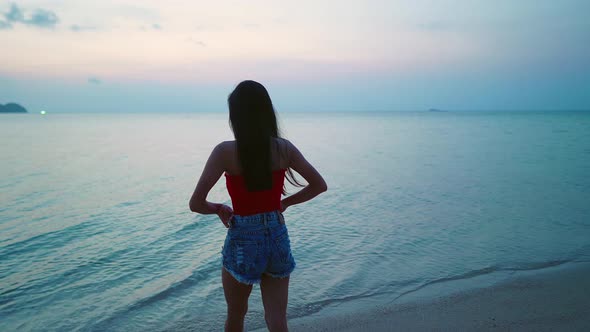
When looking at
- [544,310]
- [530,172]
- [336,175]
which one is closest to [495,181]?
[530,172]

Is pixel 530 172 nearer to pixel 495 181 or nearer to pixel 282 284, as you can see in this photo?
pixel 495 181

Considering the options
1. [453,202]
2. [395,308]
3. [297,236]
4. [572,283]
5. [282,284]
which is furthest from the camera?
[453,202]

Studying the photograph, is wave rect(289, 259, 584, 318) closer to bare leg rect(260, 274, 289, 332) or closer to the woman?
bare leg rect(260, 274, 289, 332)

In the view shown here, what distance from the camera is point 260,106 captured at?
2312mm

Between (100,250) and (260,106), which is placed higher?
(260,106)

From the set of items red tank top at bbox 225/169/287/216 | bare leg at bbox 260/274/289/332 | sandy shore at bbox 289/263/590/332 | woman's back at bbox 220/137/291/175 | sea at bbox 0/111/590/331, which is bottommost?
sea at bbox 0/111/590/331

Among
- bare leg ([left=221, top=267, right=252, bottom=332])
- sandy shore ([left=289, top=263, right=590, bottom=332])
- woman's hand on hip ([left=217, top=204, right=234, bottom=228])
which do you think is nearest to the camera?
woman's hand on hip ([left=217, top=204, right=234, bottom=228])

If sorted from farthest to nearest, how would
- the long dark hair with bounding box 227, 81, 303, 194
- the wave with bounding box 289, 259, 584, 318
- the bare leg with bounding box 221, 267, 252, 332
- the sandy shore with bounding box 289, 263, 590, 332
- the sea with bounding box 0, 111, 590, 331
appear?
the sea with bounding box 0, 111, 590, 331
the wave with bounding box 289, 259, 584, 318
the sandy shore with bounding box 289, 263, 590, 332
the bare leg with bounding box 221, 267, 252, 332
the long dark hair with bounding box 227, 81, 303, 194

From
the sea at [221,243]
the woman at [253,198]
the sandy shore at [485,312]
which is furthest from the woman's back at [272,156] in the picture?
the sandy shore at [485,312]

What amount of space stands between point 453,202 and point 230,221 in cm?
1013

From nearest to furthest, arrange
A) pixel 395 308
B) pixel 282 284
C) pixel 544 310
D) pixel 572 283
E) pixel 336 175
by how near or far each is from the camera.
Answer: pixel 282 284 < pixel 544 310 < pixel 395 308 < pixel 572 283 < pixel 336 175

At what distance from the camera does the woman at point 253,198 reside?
2295 millimetres

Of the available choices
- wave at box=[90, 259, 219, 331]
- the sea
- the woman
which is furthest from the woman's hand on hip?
wave at box=[90, 259, 219, 331]

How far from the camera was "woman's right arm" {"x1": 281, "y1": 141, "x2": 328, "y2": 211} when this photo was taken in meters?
2.41
